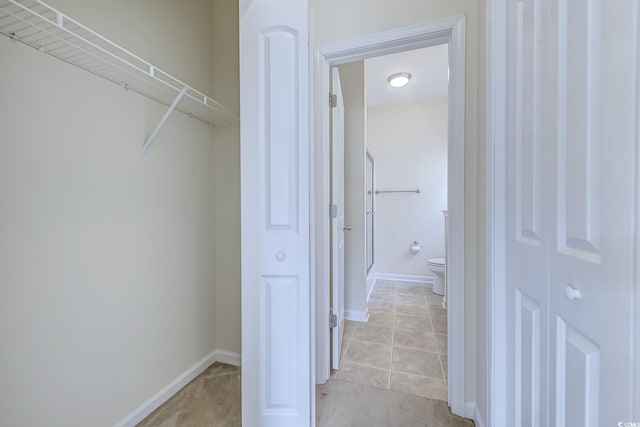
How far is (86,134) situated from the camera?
1139 millimetres

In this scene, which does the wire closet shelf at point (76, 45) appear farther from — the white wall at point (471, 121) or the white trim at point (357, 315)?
the white trim at point (357, 315)

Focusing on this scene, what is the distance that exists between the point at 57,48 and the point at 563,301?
1960 millimetres

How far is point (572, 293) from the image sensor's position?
0.63m

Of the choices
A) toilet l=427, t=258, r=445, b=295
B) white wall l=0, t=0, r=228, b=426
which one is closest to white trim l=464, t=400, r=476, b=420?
white wall l=0, t=0, r=228, b=426

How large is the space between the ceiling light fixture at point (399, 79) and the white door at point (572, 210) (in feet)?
7.48

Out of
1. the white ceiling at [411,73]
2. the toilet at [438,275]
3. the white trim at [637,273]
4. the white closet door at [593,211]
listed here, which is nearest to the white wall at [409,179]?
the white ceiling at [411,73]

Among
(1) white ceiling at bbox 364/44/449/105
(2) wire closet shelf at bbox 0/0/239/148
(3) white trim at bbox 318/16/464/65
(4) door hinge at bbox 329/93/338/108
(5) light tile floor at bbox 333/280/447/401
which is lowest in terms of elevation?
(5) light tile floor at bbox 333/280/447/401

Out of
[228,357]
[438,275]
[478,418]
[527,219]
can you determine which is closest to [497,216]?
[527,219]

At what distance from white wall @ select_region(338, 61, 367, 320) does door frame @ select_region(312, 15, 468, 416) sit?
93cm

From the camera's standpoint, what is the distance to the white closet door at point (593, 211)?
1.59 ft

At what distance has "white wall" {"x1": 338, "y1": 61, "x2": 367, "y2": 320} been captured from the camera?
2.56m

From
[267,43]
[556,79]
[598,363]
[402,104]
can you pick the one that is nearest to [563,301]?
[598,363]

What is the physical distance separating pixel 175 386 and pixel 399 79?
3.68 metres

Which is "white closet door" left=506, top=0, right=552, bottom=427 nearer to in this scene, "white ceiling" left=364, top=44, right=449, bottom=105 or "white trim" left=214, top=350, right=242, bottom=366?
"white trim" left=214, top=350, right=242, bottom=366
